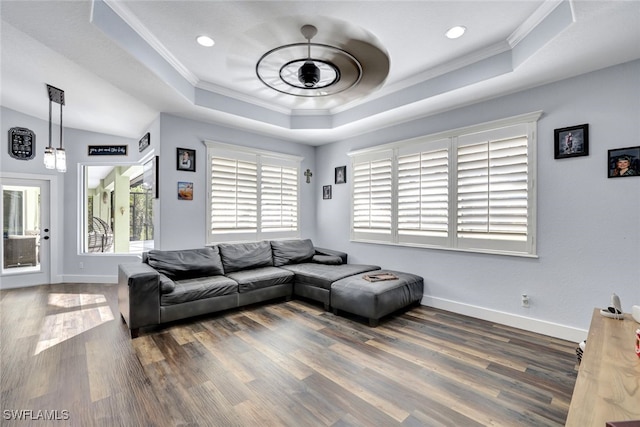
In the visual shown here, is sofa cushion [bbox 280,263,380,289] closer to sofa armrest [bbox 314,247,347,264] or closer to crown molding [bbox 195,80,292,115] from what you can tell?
sofa armrest [bbox 314,247,347,264]

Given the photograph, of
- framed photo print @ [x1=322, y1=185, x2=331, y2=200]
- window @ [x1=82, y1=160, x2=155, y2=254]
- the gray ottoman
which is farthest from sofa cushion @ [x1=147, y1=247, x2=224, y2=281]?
framed photo print @ [x1=322, y1=185, x2=331, y2=200]

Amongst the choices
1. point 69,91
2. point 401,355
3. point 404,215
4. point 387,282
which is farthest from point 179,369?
point 69,91

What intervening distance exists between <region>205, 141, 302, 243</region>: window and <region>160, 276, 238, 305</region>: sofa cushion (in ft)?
2.92

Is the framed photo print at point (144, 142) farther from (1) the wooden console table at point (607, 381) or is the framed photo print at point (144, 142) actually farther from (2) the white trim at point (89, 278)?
(1) the wooden console table at point (607, 381)

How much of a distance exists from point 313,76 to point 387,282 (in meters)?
2.58

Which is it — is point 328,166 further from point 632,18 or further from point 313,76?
point 632,18

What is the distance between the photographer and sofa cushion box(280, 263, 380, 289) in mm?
3975

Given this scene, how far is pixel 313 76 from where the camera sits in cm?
226

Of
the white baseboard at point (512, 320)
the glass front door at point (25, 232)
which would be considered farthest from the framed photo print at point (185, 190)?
the white baseboard at point (512, 320)

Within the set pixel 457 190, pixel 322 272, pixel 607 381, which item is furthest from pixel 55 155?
pixel 607 381

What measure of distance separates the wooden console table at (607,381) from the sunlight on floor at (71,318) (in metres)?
3.98

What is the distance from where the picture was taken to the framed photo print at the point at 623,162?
2.62m

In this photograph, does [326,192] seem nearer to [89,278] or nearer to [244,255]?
[244,255]

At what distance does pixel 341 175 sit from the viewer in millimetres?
5312
